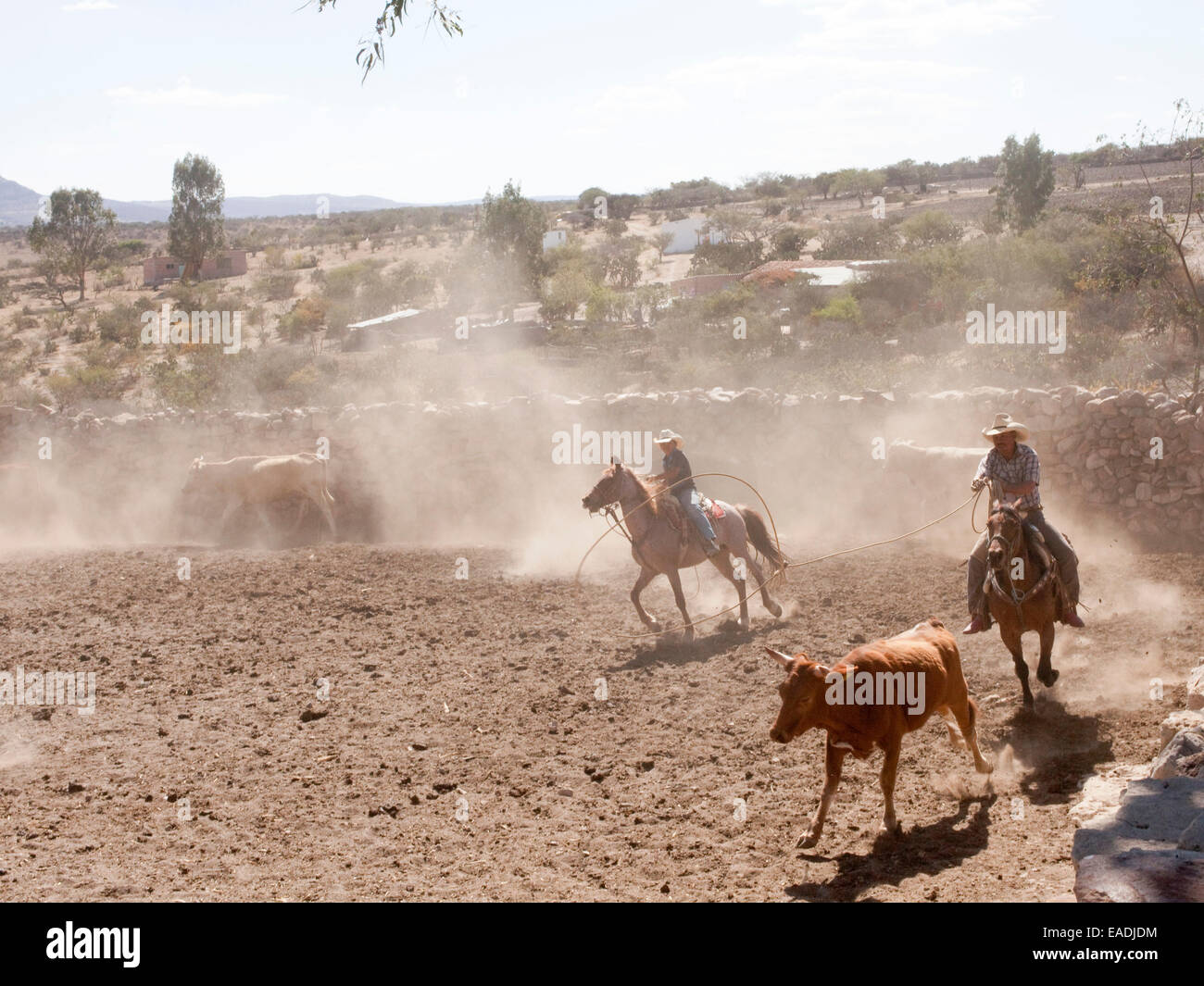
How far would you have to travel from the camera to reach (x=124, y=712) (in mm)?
8781

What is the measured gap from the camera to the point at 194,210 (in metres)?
44.9

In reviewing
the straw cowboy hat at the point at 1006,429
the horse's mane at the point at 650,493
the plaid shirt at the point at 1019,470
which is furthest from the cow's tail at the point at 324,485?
the straw cowboy hat at the point at 1006,429

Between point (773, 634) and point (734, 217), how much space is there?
35766 mm

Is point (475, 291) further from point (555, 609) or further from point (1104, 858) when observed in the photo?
point (1104, 858)

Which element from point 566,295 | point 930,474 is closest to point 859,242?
point 566,295

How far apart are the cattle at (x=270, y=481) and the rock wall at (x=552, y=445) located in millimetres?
708

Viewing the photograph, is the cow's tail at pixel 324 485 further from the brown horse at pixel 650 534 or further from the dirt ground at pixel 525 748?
the brown horse at pixel 650 534

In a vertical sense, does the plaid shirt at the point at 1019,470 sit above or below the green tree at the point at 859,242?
below

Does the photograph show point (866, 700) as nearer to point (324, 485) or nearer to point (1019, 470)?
point (1019, 470)

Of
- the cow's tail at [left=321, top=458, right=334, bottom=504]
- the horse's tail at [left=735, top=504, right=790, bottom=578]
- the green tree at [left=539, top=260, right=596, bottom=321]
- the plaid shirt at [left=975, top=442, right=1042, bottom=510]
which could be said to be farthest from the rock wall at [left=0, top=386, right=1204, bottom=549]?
the green tree at [left=539, top=260, right=596, bottom=321]

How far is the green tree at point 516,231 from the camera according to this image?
37.1 m

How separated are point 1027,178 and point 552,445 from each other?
2903 centimetres

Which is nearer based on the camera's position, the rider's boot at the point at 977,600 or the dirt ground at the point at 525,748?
the dirt ground at the point at 525,748
